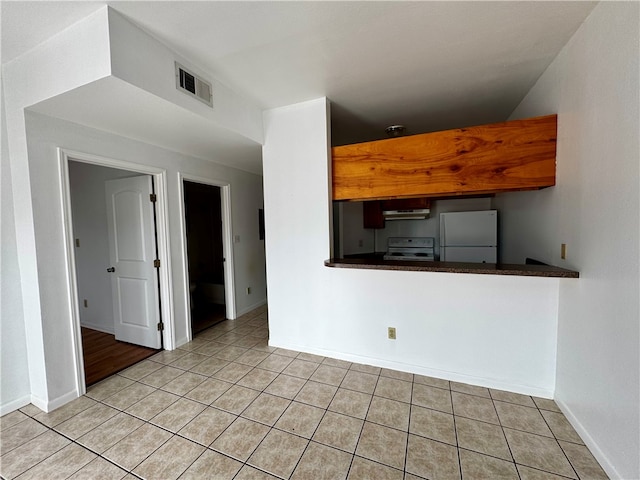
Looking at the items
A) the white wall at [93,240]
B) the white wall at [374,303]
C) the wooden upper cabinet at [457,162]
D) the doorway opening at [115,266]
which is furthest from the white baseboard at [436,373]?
the white wall at [93,240]

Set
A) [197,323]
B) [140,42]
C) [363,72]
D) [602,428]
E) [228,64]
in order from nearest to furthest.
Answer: [602,428], [140,42], [228,64], [363,72], [197,323]

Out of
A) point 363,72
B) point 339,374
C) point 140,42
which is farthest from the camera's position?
point 339,374

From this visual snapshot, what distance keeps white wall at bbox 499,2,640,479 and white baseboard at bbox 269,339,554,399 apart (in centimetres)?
17

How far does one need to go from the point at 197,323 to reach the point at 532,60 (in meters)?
4.70

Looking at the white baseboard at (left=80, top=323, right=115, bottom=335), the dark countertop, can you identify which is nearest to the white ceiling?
the dark countertop

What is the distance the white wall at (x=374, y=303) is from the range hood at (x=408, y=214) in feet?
6.69

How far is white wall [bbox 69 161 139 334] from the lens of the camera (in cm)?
349

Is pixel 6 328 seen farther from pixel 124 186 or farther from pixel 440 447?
pixel 440 447

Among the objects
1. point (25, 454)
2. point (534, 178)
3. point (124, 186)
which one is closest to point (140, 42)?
point (124, 186)

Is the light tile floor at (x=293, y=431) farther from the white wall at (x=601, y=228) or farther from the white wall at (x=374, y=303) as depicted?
the white wall at (x=601, y=228)

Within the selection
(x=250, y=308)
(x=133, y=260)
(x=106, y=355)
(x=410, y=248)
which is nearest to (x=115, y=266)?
(x=133, y=260)

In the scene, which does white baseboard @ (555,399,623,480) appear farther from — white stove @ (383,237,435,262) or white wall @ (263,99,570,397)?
white stove @ (383,237,435,262)

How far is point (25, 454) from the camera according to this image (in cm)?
169

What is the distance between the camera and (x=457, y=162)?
224 centimetres
